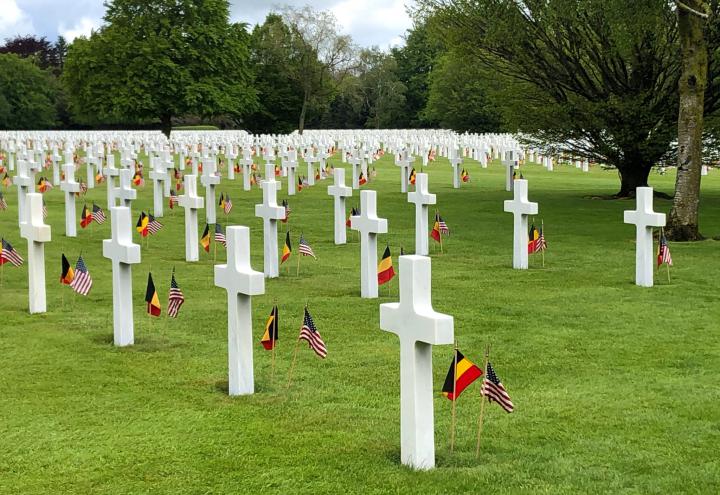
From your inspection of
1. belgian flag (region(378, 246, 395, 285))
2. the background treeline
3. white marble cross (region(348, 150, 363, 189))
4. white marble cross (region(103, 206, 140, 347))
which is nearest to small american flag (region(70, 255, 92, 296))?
white marble cross (region(103, 206, 140, 347))

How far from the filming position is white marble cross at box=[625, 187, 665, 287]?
12375 mm

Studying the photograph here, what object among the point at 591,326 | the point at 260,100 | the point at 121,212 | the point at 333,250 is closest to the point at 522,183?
the point at 333,250

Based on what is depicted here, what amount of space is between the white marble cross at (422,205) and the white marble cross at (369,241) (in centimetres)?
281

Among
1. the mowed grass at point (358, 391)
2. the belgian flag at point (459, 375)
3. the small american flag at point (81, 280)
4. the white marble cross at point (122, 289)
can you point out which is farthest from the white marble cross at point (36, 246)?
the belgian flag at point (459, 375)

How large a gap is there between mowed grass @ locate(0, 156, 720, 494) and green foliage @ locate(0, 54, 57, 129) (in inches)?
2689

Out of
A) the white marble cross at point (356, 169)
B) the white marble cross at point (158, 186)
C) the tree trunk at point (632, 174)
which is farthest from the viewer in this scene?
the white marble cross at point (356, 169)

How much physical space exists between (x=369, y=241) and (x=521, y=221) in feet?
10.6

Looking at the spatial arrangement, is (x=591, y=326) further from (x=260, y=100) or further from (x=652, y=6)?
(x=260, y=100)

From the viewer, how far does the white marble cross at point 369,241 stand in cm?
1174

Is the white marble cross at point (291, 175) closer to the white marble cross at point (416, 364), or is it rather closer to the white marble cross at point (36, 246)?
the white marble cross at point (36, 246)

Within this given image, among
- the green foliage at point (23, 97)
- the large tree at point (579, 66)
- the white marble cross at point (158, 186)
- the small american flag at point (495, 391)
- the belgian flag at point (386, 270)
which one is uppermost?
the green foliage at point (23, 97)

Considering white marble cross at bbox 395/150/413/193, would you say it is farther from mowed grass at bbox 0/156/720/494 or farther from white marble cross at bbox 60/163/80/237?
mowed grass at bbox 0/156/720/494

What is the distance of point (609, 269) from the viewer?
13852 mm

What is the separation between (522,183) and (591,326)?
467 cm
